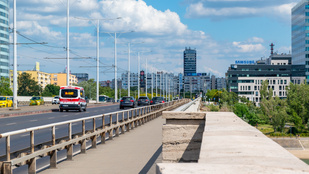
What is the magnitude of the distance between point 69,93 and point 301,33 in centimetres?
15258

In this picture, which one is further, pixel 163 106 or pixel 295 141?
pixel 295 141

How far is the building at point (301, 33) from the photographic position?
181 metres

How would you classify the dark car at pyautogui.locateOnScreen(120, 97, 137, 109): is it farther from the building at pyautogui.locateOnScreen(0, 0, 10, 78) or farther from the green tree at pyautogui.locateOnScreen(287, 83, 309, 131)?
the building at pyautogui.locateOnScreen(0, 0, 10, 78)

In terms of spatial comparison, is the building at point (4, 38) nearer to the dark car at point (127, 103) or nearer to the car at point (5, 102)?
the car at point (5, 102)

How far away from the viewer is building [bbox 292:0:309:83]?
18100 cm

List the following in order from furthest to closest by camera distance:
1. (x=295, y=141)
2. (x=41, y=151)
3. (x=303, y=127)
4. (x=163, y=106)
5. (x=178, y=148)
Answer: (x=303, y=127), (x=295, y=141), (x=163, y=106), (x=41, y=151), (x=178, y=148)

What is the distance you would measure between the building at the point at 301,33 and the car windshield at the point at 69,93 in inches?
5739

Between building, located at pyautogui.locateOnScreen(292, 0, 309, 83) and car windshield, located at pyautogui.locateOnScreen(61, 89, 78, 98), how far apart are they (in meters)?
146

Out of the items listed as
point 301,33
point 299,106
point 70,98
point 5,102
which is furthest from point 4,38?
point 70,98

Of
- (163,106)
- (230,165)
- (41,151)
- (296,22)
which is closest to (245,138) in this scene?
(230,165)

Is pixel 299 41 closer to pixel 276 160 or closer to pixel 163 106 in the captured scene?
pixel 163 106

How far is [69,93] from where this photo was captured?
161 feet

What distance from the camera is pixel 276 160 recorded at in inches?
136

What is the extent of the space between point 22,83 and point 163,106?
154 metres
